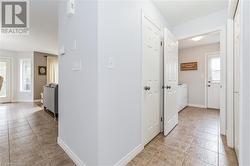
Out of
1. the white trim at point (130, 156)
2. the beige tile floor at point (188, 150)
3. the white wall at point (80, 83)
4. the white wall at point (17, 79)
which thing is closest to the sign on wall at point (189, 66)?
the beige tile floor at point (188, 150)

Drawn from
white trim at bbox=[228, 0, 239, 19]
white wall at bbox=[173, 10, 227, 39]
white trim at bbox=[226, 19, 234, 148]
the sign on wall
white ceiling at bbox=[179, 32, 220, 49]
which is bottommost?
white trim at bbox=[226, 19, 234, 148]

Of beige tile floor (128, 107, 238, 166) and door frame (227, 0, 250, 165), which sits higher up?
door frame (227, 0, 250, 165)

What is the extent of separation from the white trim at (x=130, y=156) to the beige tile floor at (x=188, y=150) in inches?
1.6

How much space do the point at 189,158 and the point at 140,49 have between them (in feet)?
5.30

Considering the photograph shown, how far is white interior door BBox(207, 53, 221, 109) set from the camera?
4750 millimetres

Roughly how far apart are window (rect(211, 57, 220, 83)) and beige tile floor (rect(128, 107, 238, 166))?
8.83ft

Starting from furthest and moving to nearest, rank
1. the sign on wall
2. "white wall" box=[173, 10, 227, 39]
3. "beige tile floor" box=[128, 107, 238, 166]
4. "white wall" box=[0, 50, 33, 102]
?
"white wall" box=[0, 50, 33, 102]
the sign on wall
"white wall" box=[173, 10, 227, 39]
"beige tile floor" box=[128, 107, 238, 166]

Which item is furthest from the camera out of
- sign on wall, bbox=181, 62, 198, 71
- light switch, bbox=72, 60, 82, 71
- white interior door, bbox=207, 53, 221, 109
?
sign on wall, bbox=181, 62, 198, 71

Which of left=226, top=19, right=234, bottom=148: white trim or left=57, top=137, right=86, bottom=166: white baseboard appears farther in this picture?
left=226, top=19, right=234, bottom=148: white trim

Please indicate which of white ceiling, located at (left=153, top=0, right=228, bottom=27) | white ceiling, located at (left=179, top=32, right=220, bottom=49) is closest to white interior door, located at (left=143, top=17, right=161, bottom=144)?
white ceiling, located at (left=153, top=0, right=228, bottom=27)

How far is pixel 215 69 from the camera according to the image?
482 centimetres

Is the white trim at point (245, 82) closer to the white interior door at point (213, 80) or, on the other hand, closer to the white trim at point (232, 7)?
the white trim at point (232, 7)

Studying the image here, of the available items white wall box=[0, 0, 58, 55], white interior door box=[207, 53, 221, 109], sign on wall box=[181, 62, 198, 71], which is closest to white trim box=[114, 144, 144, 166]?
white wall box=[0, 0, 58, 55]

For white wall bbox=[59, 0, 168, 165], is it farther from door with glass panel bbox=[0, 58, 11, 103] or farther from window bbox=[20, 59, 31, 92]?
door with glass panel bbox=[0, 58, 11, 103]
